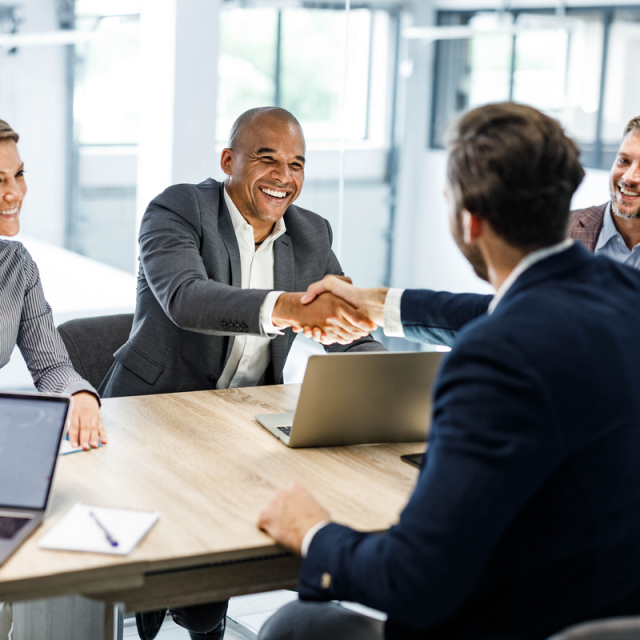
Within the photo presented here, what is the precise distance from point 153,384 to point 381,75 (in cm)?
441

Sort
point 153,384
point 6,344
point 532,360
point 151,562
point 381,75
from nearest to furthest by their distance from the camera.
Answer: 1. point 532,360
2. point 151,562
3. point 6,344
4. point 153,384
5. point 381,75

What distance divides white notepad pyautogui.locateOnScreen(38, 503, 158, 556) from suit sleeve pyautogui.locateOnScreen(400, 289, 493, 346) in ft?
2.45

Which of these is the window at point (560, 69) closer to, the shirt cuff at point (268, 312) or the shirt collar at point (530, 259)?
the shirt cuff at point (268, 312)

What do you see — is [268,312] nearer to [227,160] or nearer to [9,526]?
[227,160]

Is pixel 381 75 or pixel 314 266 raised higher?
pixel 381 75

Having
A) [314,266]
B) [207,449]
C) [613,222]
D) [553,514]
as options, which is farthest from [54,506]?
[613,222]

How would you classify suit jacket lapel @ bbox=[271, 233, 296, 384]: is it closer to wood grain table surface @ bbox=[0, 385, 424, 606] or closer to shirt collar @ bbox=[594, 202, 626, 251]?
wood grain table surface @ bbox=[0, 385, 424, 606]

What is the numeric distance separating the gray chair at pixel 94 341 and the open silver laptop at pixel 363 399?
78 cm

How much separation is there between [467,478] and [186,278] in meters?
1.26

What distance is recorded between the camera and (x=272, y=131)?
7.81 feet

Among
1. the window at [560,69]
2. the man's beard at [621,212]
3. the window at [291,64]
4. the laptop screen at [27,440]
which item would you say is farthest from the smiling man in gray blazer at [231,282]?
the window at [560,69]

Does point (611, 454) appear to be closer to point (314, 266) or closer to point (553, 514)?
point (553, 514)

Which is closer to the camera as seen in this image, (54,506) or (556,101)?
(54,506)

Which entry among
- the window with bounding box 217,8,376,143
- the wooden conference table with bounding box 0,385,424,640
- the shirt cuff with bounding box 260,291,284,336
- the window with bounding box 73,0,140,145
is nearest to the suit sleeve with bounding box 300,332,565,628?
the wooden conference table with bounding box 0,385,424,640
